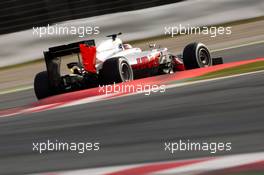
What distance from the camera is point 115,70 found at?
8.79 meters

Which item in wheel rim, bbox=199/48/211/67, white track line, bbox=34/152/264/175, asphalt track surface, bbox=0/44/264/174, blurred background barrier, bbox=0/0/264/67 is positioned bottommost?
white track line, bbox=34/152/264/175

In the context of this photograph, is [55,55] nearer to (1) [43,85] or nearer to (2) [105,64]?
(1) [43,85]

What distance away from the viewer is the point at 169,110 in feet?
21.9

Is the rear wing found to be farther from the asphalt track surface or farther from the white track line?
the white track line

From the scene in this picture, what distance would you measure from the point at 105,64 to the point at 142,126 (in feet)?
9.56

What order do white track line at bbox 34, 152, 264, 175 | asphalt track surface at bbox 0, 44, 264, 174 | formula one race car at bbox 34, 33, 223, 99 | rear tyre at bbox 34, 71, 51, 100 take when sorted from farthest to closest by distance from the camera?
rear tyre at bbox 34, 71, 51, 100 → formula one race car at bbox 34, 33, 223, 99 → asphalt track surface at bbox 0, 44, 264, 174 → white track line at bbox 34, 152, 264, 175

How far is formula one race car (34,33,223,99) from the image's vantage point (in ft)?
29.3

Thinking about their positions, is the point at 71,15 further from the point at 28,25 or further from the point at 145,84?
the point at 145,84

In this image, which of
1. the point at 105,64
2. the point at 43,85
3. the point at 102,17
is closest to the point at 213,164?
the point at 105,64

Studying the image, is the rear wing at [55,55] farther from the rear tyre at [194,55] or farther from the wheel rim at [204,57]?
the wheel rim at [204,57]

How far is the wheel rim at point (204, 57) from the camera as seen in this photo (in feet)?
31.8

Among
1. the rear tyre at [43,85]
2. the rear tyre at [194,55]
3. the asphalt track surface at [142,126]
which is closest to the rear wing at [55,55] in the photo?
the rear tyre at [43,85]

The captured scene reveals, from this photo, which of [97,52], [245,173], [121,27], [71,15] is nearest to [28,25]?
[71,15]

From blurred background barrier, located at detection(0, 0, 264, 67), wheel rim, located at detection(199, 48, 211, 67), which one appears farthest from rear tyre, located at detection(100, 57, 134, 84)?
blurred background barrier, located at detection(0, 0, 264, 67)
